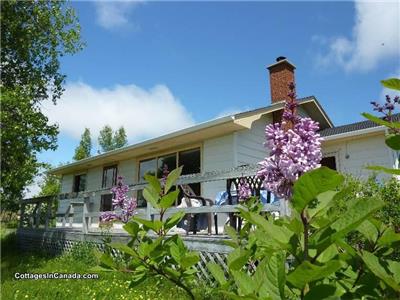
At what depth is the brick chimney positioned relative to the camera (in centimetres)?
1445

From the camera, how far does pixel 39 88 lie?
11.8 meters

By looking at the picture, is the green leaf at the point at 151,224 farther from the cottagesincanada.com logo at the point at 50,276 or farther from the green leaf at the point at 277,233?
the cottagesincanada.com logo at the point at 50,276

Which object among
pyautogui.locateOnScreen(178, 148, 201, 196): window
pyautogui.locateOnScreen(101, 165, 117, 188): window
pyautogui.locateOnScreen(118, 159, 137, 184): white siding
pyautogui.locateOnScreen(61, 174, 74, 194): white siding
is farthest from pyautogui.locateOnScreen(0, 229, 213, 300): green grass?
pyautogui.locateOnScreen(61, 174, 74, 194): white siding

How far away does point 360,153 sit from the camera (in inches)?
479

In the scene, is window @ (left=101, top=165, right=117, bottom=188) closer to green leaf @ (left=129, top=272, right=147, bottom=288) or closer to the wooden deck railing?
the wooden deck railing

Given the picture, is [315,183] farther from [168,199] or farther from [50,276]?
[50,276]

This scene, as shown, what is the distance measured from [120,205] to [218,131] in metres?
6.72

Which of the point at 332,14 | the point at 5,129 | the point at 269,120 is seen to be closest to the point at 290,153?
the point at 5,129

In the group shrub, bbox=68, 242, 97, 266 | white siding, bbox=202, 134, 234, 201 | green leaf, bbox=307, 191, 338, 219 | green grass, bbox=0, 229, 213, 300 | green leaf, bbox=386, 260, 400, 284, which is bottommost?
green grass, bbox=0, 229, 213, 300

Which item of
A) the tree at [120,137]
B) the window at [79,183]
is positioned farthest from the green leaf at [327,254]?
the tree at [120,137]

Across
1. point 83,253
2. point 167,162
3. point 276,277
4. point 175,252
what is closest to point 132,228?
point 175,252

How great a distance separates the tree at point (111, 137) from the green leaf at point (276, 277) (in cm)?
5641

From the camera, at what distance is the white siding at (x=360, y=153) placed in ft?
37.8

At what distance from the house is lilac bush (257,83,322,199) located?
334 inches
